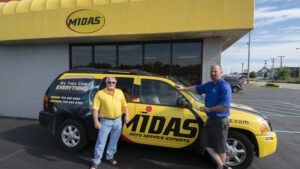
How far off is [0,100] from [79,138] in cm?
689

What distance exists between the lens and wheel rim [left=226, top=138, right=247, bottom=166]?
3.08 metres

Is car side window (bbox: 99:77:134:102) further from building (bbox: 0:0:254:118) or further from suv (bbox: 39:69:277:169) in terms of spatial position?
building (bbox: 0:0:254:118)

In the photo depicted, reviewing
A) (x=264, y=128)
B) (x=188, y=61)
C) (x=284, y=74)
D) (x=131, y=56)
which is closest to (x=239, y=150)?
(x=264, y=128)

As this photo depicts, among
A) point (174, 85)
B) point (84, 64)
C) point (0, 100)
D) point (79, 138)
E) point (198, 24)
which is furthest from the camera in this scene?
point (0, 100)

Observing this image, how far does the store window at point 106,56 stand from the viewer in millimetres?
7059

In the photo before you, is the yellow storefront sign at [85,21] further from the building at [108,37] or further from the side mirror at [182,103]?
the side mirror at [182,103]

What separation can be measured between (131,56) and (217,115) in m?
4.88

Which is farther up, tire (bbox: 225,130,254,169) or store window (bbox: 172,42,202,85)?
store window (bbox: 172,42,202,85)

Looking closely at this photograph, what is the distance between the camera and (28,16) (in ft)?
20.9

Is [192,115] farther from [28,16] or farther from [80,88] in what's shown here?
[28,16]

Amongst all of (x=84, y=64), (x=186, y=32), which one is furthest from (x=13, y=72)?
(x=186, y=32)

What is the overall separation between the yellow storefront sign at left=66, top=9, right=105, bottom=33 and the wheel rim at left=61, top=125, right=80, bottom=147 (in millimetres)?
3548

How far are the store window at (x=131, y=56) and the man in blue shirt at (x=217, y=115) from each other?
171 inches

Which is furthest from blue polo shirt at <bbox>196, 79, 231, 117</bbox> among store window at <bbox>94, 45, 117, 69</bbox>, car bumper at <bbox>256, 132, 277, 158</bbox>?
store window at <bbox>94, 45, 117, 69</bbox>
